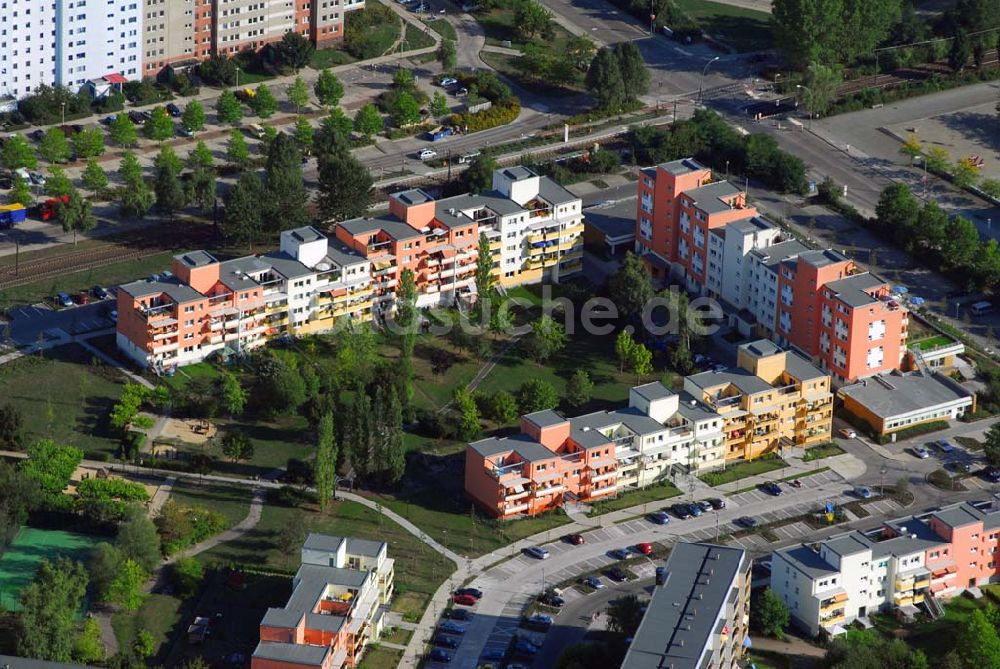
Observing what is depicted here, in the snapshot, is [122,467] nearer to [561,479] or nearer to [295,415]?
[295,415]

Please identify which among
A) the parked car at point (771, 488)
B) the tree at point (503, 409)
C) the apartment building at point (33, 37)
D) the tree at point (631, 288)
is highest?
the apartment building at point (33, 37)

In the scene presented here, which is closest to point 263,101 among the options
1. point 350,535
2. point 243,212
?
point 243,212

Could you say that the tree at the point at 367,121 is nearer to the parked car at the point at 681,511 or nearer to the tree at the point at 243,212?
the tree at the point at 243,212

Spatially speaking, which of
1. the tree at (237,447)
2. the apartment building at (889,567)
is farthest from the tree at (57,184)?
the apartment building at (889,567)

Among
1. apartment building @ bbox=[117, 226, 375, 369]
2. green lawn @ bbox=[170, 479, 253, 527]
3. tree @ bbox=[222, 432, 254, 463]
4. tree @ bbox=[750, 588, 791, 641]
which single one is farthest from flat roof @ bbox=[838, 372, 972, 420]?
green lawn @ bbox=[170, 479, 253, 527]

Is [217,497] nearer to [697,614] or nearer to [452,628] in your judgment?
[452,628]

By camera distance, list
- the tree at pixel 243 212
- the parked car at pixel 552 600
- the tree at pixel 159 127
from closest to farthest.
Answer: the parked car at pixel 552 600, the tree at pixel 243 212, the tree at pixel 159 127

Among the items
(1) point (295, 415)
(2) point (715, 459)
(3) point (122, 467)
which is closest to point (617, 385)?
(2) point (715, 459)
